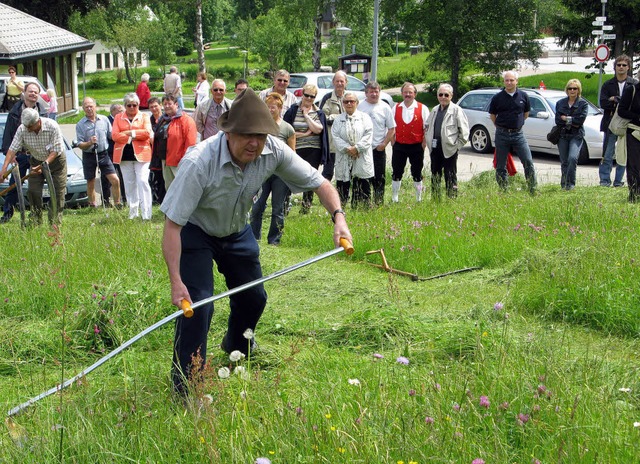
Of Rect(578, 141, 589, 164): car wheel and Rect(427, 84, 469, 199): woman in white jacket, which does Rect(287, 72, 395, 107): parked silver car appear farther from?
Rect(427, 84, 469, 199): woman in white jacket

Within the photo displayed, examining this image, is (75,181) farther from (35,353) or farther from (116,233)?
(35,353)

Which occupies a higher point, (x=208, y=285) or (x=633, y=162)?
(x=208, y=285)

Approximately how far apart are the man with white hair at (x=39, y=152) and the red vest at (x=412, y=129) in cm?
474

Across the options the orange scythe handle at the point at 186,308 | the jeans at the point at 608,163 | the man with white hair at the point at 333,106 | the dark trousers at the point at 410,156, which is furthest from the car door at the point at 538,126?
the orange scythe handle at the point at 186,308

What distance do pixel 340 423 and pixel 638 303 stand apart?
3.25 metres

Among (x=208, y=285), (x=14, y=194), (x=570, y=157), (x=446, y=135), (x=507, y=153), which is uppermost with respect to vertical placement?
(x=446, y=135)

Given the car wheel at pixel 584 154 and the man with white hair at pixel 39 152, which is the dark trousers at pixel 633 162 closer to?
the car wheel at pixel 584 154

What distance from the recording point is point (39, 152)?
39.9ft

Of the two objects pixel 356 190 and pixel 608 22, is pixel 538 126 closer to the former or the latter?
pixel 356 190

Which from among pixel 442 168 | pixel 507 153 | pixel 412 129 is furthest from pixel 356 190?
pixel 507 153

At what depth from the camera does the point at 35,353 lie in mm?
6273

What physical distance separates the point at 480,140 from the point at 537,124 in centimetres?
196

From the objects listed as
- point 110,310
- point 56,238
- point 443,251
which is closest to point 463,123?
point 443,251

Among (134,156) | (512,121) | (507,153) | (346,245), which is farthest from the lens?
(507,153)
